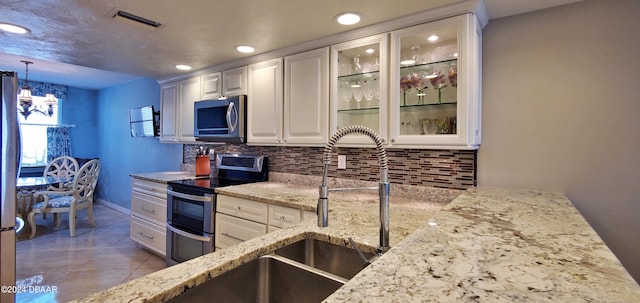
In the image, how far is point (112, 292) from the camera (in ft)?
2.14

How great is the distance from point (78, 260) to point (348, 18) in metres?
3.63

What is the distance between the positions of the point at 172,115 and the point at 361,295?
3.60 metres

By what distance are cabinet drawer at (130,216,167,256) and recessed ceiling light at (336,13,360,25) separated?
2598 millimetres

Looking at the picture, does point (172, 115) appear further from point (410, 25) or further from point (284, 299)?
point (284, 299)

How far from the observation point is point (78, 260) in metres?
3.05

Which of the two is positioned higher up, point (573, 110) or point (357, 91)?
point (357, 91)

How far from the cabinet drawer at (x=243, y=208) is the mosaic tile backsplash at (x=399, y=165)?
0.70 metres

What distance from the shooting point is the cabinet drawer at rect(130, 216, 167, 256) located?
2932mm

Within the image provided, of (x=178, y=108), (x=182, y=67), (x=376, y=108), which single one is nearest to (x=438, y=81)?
(x=376, y=108)

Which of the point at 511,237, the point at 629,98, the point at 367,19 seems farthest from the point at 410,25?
the point at 511,237

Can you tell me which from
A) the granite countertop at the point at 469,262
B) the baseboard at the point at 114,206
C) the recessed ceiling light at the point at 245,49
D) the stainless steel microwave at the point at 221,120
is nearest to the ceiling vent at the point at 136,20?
the recessed ceiling light at the point at 245,49

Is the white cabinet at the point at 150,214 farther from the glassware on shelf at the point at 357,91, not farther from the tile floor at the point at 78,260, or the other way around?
the glassware on shelf at the point at 357,91

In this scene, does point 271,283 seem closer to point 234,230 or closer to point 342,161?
point 234,230

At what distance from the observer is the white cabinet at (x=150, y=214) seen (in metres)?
2.93
